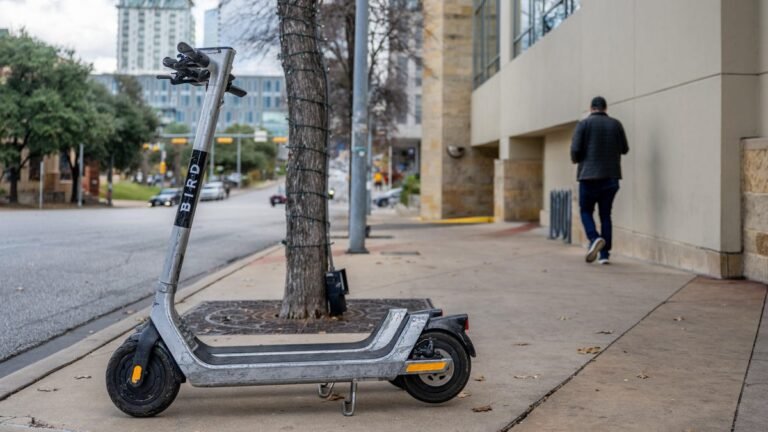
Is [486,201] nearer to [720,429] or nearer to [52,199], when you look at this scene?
[720,429]

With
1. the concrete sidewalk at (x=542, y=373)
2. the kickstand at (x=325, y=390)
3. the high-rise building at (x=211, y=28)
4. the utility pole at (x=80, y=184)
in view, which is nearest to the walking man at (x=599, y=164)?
the concrete sidewalk at (x=542, y=373)

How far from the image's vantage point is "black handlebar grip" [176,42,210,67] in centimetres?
396

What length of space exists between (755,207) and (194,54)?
6.21 meters

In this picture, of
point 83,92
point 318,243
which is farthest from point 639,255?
point 83,92

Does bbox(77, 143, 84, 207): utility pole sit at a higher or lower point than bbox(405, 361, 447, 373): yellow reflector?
higher

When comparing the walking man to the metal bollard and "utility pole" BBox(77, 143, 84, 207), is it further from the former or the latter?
"utility pole" BBox(77, 143, 84, 207)

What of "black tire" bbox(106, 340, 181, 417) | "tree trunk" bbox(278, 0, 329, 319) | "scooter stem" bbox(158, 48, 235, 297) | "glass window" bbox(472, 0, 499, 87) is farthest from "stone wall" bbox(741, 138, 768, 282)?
"glass window" bbox(472, 0, 499, 87)

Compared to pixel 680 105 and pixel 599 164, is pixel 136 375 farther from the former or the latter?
pixel 599 164

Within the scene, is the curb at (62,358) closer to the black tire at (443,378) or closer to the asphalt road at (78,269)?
the asphalt road at (78,269)

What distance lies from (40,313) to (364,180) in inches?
254

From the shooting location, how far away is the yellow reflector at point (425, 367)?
398 cm

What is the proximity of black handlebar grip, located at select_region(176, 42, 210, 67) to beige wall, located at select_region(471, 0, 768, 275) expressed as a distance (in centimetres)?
603

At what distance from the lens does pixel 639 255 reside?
10.7 metres

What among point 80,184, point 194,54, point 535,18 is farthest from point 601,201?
point 80,184
